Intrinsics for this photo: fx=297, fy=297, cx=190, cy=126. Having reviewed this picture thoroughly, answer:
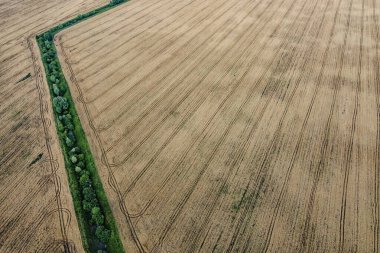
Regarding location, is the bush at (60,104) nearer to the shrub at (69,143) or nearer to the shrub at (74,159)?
the shrub at (69,143)

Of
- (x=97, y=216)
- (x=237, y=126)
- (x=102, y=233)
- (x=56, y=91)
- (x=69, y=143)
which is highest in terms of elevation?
(x=56, y=91)

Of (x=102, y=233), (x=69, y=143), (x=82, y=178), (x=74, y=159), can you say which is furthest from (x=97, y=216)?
(x=69, y=143)

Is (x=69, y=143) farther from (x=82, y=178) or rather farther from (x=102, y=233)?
(x=102, y=233)

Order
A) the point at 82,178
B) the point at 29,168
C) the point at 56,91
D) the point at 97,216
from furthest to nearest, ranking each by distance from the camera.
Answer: the point at 56,91 → the point at 29,168 → the point at 82,178 → the point at 97,216

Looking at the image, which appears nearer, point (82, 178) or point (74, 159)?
point (82, 178)

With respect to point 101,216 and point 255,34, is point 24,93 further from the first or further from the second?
point 255,34

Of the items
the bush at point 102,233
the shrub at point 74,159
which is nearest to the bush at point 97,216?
the bush at point 102,233

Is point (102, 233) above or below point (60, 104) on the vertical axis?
below
